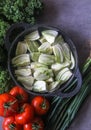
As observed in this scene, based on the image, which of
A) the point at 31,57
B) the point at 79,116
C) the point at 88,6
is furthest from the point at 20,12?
the point at 79,116

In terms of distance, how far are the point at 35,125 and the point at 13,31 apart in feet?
1.08

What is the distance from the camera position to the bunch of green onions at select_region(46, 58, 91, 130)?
52.6 inches

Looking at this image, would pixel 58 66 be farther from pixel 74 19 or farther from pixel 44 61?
pixel 74 19

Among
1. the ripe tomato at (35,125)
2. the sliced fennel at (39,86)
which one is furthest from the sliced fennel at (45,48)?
the ripe tomato at (35,125)

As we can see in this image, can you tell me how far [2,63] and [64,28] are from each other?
0.86 feet

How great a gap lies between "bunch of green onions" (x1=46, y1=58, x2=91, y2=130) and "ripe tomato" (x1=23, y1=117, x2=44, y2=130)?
36 millimetres

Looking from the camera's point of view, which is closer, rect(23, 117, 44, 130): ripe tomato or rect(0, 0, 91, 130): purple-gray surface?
rect(23, 117, 44, 130): ripe tomato

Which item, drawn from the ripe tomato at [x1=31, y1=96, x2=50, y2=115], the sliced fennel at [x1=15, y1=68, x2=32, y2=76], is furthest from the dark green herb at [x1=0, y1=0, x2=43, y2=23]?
the ripe tomato at [x1=31, y1=96, x2=50, y2=115]

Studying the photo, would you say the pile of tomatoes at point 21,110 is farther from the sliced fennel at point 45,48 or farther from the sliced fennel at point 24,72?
the sliced fennel at point 45,48

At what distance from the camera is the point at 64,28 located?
145cm

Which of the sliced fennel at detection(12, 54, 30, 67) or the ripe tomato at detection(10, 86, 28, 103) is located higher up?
the sliced fennel at detection(12, 54, 30, 67)

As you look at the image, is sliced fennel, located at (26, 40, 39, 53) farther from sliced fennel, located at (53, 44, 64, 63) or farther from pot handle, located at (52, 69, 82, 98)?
pot handle, located at (52, 69, 82, 98)

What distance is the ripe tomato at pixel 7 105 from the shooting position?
4.20 ft

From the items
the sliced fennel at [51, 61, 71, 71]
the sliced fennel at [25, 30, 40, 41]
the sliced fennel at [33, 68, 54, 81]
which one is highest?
the sliced fennel at [25, 30, 40, 41]
